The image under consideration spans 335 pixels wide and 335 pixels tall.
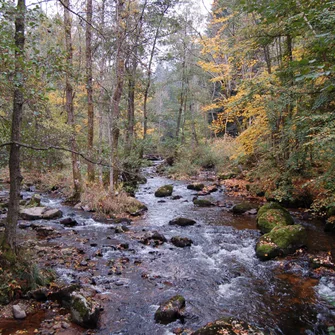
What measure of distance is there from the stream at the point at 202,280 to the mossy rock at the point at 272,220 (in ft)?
1.06

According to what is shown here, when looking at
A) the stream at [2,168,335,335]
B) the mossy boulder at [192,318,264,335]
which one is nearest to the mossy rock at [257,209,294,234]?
the stream at [2,168,335,335]

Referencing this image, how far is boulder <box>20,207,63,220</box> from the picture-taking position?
10.2 m

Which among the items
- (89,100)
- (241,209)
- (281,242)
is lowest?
(281,242)

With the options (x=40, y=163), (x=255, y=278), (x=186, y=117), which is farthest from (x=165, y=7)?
(x=255, y=278)

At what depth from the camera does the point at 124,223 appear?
10.1 meters

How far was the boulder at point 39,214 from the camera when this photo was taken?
10.2 metres

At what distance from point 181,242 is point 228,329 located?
13.8 ft

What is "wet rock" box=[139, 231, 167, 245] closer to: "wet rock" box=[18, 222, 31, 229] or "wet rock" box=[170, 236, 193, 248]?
"wet rock" box=[170, 236, 193, 248]

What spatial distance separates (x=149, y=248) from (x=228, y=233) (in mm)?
2891

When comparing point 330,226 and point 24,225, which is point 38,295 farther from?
point 330,226

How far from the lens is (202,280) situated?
6.04 metres

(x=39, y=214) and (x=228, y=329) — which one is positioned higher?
(x=39, y=214)

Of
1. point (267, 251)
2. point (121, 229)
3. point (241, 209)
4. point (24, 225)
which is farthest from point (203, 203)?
point (24, 225)

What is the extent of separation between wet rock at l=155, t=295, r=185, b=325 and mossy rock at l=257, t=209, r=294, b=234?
186 inches
